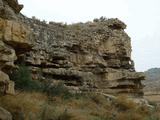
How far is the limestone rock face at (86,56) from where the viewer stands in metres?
19.9

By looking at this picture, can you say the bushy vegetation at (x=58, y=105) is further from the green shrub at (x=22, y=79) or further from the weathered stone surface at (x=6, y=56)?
the weathered stone surface at (x=6, y=56)

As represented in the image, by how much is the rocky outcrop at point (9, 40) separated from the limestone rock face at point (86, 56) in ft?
19.2

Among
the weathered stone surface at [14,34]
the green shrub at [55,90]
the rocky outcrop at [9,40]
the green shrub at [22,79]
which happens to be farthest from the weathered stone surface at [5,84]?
the green shrub at [55,90]

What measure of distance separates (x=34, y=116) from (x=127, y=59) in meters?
13.3

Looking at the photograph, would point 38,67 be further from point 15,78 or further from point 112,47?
point 112,47

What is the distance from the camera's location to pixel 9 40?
12266mm

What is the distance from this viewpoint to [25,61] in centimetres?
1841

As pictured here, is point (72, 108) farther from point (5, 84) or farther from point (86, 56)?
point (86, 56)

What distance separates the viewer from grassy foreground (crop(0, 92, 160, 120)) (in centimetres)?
1139

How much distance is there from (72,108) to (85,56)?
7.59 m

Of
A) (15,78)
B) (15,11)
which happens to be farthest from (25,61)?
(15,11)

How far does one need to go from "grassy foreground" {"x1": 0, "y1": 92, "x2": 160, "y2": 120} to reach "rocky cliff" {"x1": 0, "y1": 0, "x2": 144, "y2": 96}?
7.70ft

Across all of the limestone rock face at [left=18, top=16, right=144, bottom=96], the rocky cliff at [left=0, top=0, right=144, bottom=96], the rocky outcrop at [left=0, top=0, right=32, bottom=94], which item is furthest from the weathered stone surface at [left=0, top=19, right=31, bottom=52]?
the limestone rock face at [left=18, top=16, right=144, bottom=96]

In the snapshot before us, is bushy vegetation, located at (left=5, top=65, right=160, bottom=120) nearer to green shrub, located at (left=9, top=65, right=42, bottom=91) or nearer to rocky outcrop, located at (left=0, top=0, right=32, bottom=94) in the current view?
green shrub, located at (left=9, top=65, right=42, bottom=91)
